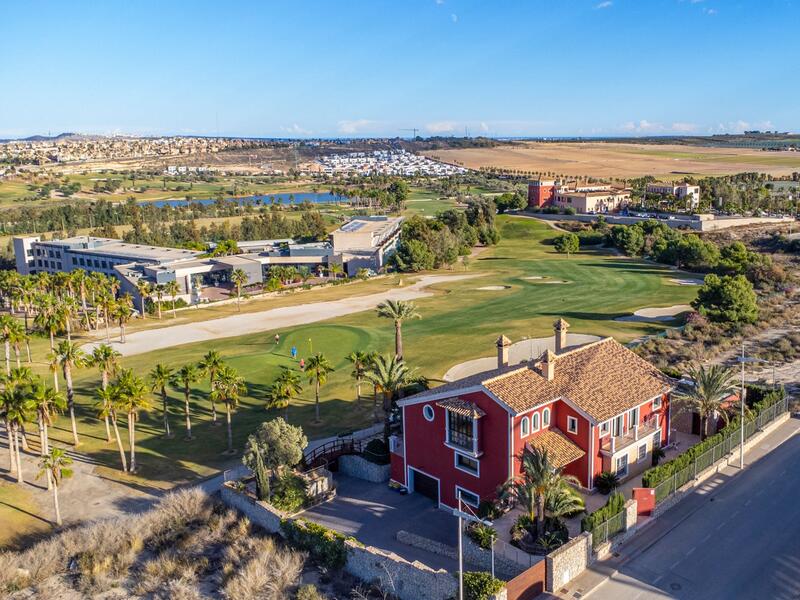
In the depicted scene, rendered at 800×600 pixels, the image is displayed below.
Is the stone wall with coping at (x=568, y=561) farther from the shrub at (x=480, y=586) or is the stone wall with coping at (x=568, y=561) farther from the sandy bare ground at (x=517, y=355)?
the sandy bare ground at (x=517, y=355)

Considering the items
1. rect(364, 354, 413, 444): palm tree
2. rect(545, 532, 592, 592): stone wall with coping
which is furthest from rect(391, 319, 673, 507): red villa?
rect(364, 354, 413, 444): palm tree

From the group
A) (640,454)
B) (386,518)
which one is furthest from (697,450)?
(386,518)

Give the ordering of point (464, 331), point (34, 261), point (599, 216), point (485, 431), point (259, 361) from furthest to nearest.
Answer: point (599, 216)
point (34, 261)
point (464, 331)
point (259, 361)
point (485, 431)

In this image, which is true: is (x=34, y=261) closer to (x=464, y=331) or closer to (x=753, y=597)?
(x=464, y=331)

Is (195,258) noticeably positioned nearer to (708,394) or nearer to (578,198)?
(708,394)

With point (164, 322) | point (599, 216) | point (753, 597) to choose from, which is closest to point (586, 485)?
point (753, 597)

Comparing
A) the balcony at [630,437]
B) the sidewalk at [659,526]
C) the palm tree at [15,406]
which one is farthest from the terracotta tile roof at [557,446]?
the palm tree at [15,406]

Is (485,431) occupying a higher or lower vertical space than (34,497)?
higher

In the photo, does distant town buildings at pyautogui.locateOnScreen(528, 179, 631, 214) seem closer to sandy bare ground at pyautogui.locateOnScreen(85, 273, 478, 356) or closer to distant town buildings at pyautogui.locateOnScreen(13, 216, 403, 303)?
distant town buildings at pyautogui.locateOnScreen(13, 216, 403, 303)
